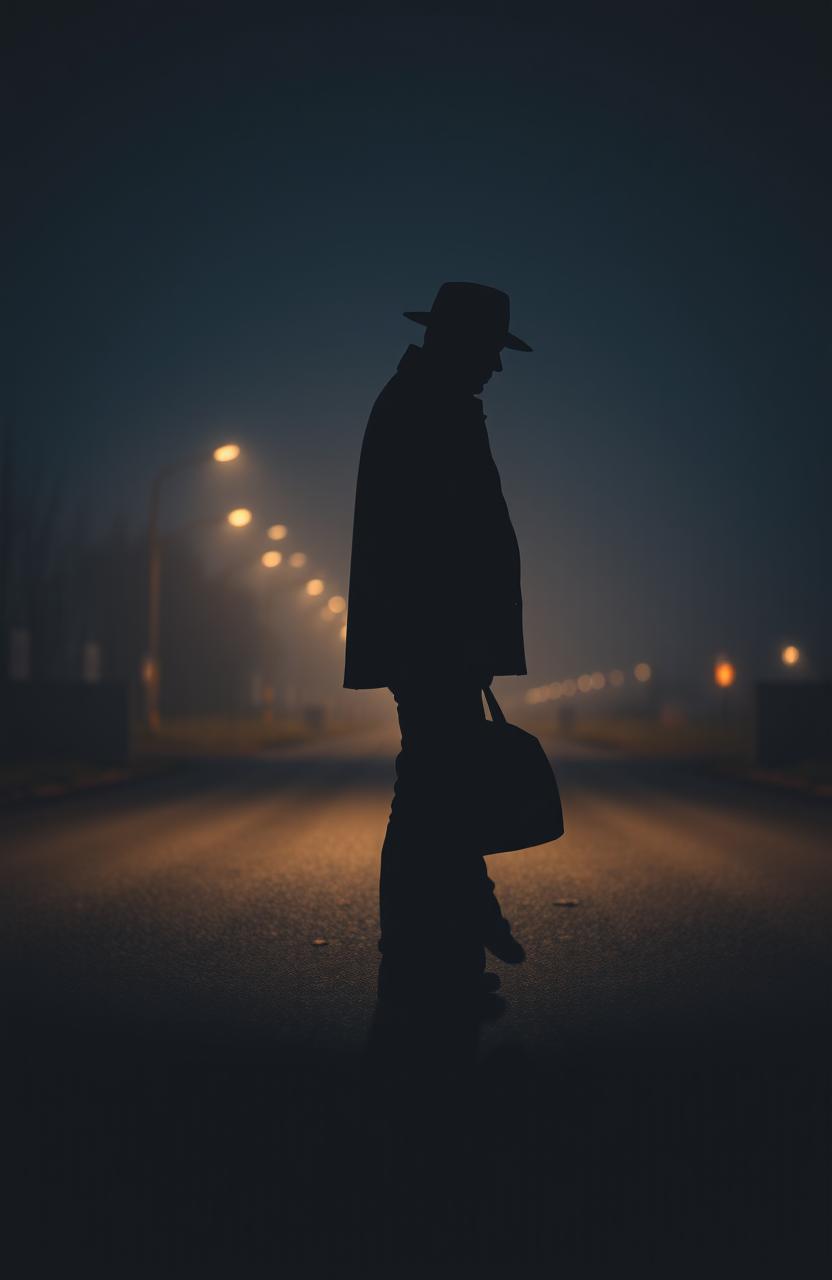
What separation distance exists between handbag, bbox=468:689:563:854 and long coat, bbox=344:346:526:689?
259 millimetres

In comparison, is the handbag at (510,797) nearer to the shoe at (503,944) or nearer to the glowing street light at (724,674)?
the shoe at (503,944)

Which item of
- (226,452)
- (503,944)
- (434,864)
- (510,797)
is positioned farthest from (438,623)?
(226,452)

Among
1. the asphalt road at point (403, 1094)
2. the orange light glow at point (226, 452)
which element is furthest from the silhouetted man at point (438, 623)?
the orange light glow at point (226, 452)

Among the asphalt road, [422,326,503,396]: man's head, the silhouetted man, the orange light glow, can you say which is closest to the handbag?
the silhouetted man

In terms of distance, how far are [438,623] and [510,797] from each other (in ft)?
1.95

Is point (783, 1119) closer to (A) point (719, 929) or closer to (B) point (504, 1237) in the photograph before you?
(B) point (504, 1237)

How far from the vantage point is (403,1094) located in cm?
273

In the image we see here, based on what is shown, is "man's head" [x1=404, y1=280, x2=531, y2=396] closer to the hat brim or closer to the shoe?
the hat brim

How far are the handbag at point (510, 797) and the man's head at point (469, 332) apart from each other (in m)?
1.13

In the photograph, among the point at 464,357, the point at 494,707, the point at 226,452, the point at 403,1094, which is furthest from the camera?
the point at 226,452

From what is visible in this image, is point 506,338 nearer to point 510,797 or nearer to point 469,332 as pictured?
point 469,332

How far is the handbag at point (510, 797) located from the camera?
10.1 ft

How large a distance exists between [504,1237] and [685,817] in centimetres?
941

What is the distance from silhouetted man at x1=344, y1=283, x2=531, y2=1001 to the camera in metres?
3.11
